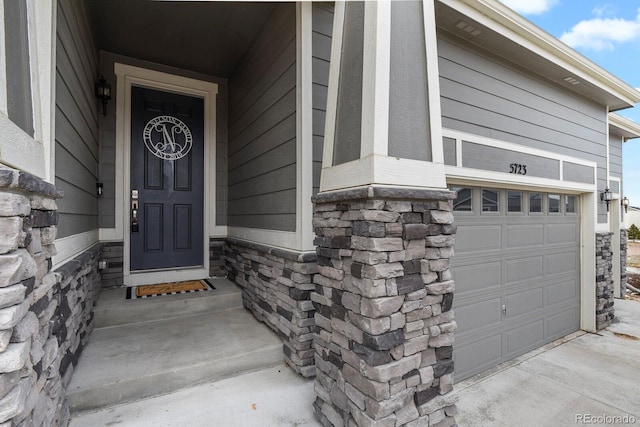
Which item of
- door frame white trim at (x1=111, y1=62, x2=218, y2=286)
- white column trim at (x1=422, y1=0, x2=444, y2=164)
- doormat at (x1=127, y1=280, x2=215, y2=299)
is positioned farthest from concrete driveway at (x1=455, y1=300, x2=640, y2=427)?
door frame white trim at (x1=111, y1=62, x2=218, y2=286)

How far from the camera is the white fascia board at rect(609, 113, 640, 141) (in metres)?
5.56

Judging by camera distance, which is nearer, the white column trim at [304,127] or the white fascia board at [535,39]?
the white column trim at [304,127]

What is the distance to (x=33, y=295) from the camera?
124 centimetres

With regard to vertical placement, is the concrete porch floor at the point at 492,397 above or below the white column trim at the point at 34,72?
below

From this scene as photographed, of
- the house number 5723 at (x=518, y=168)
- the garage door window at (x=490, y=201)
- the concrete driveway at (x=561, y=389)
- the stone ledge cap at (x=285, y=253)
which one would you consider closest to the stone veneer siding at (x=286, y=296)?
the stone ledge cap at (x=285, y=253)

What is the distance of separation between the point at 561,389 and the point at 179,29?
16.9 ft

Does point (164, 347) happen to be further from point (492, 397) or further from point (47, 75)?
point (492, 397)

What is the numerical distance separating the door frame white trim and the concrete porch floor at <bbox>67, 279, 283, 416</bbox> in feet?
1.75

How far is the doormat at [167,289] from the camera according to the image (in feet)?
11.0

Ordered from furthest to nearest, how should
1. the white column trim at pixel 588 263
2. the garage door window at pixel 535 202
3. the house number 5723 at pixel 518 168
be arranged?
the white column trim at pixel 588 263 → the garage door window at pixel 535 202 → the house number 5723 at pixel 518 168

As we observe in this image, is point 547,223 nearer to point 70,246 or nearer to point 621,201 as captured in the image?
point 621,201

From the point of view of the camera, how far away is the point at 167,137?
12.8ft

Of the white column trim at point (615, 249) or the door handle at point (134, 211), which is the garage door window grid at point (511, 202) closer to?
the white column trim at point (615, 249)

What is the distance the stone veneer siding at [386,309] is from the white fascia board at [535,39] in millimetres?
2453
